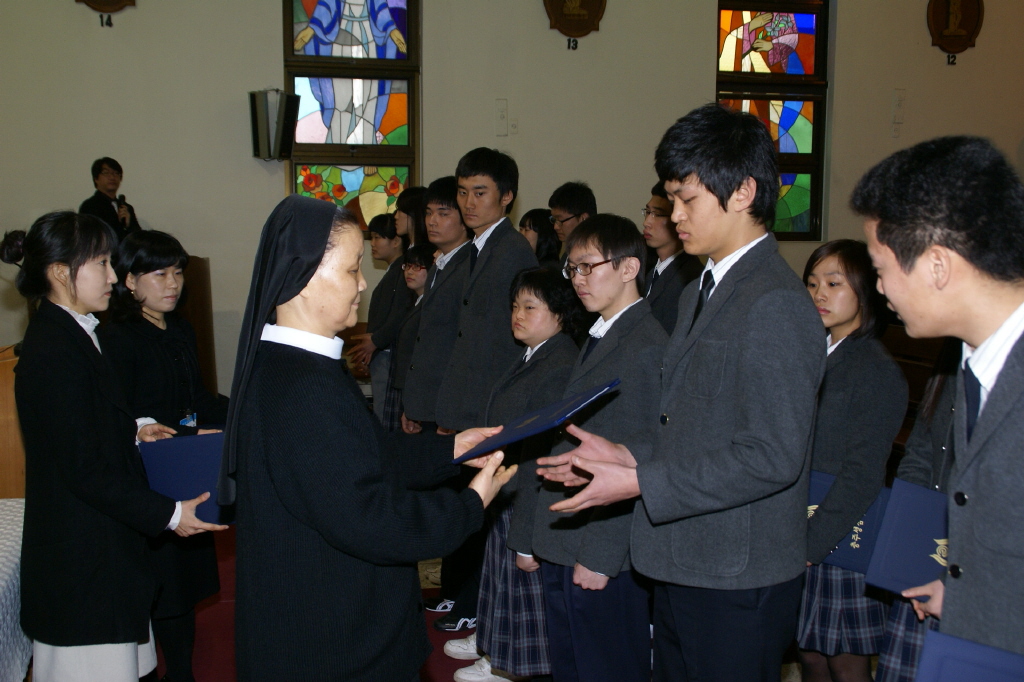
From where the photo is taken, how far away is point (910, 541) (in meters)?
1.63

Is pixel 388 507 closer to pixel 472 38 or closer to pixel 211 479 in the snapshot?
pixel 211 479

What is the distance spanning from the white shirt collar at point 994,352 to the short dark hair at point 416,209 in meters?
3.48

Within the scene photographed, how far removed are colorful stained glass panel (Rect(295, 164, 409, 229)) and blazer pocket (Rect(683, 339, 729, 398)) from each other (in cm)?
551

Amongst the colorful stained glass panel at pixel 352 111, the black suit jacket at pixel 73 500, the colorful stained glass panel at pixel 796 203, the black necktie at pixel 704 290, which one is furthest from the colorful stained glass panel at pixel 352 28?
the black necktie at pixel 704 290

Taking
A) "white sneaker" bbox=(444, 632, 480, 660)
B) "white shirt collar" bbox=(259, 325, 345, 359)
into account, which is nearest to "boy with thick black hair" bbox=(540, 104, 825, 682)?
"white shirt collar" bbox=(259, 325, 345, 359)

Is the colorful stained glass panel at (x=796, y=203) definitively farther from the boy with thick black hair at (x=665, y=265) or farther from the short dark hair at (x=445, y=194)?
the short dark hair at (x=445, y=194)

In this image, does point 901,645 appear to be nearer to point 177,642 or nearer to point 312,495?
point 312,495

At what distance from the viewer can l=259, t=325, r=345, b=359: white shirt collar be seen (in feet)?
4.67

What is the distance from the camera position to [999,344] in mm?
1239

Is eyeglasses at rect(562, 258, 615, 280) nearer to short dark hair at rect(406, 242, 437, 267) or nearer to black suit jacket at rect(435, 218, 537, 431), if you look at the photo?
black suit jacket at rect(435, 218, 537, 431)

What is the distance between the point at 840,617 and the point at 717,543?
0.85m

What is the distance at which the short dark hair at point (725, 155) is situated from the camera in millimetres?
1584

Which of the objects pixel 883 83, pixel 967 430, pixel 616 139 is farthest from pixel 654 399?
pixel 883 83

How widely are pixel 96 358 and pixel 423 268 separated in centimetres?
237
